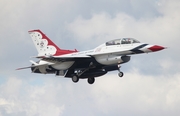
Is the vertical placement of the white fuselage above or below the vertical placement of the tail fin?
below

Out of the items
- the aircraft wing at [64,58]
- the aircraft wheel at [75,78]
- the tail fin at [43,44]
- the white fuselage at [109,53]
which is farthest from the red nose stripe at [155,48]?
the tail fin at [43,44]

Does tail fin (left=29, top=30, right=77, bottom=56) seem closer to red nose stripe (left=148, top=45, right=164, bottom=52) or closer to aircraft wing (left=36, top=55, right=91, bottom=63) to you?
aircraft wing (left=36, top=55, right=91, bottom=63)

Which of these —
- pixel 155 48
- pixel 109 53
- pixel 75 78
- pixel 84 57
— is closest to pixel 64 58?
pixel 84 57

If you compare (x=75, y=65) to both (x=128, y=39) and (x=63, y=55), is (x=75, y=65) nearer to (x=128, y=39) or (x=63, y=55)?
(x=63, y=55)

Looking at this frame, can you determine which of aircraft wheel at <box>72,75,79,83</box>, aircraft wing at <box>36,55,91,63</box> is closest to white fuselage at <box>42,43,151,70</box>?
aircraft wing at <box>36,55,91,63</box>

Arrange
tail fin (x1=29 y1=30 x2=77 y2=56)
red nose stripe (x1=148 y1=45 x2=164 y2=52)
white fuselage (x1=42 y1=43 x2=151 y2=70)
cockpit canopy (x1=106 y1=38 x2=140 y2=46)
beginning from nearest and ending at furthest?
red nose stripe (x1=148 y1=45 x2=164 y2=52) < white fuselage (x1=42 y1=43 x2=151 y2=70) < cockpit canopy (x1=106 y1=38 x2=140 y2=46) < tail fin (x1=29 y1=30 x2=77 y2=56)

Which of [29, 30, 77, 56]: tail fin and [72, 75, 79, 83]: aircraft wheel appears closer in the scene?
[72, 75, 79, 83]: aircraft wheel

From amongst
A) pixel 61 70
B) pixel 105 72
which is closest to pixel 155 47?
pixel 105 72

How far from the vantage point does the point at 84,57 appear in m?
51.6

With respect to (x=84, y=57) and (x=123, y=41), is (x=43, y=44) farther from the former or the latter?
(x=123, y=41)

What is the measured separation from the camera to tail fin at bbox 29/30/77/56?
184ft

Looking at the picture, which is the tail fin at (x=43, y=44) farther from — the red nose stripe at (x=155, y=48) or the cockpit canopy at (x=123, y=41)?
the red nose stripe at (x=155, y=48)

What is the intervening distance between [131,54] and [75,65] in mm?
5810

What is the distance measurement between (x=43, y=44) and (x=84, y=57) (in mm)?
6403
